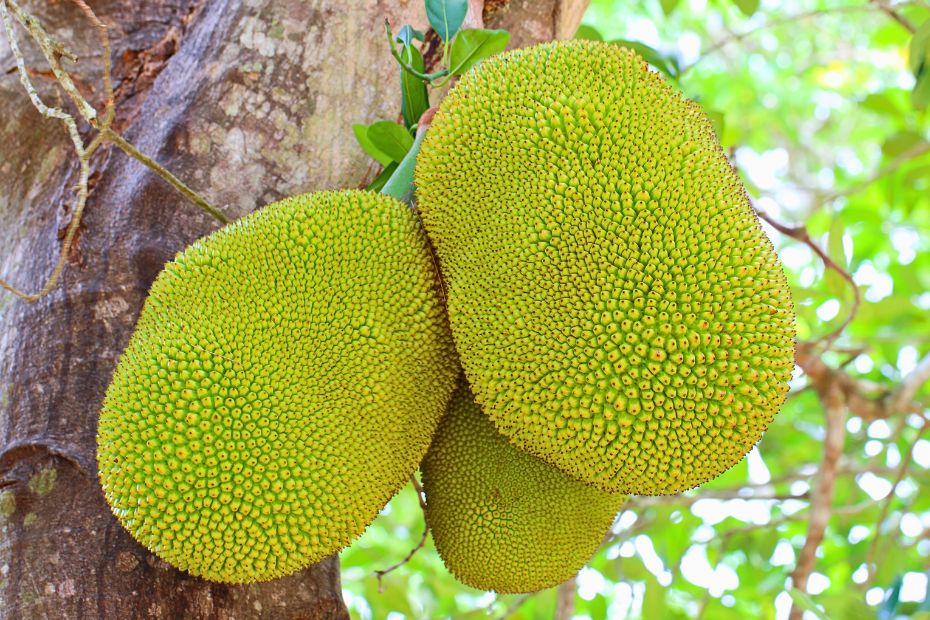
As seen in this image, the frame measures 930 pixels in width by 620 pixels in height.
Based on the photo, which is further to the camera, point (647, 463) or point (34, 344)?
point (34, 344)

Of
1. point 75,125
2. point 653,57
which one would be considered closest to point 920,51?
point 653,57

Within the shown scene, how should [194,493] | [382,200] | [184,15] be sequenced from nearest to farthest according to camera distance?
1. [194,493]
2. [382,200]
3. [184,15]

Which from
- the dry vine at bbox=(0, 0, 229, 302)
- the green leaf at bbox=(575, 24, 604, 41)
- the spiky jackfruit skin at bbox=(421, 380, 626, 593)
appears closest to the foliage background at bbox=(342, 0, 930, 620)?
Answer: the green leaf at bbox=(575, 24, 604, 41)

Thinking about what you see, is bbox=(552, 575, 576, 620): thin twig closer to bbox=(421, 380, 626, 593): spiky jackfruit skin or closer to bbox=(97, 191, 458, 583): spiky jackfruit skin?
bbox=(421, 380, 626, 593): spiky jackfruit skin

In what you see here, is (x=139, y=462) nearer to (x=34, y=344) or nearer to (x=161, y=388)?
(x=161, y=388)

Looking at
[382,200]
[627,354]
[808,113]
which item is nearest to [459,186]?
[382,200]

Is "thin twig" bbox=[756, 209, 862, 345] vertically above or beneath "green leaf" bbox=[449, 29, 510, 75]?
beneath

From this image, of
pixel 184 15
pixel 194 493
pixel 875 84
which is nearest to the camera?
pixel 194 493
